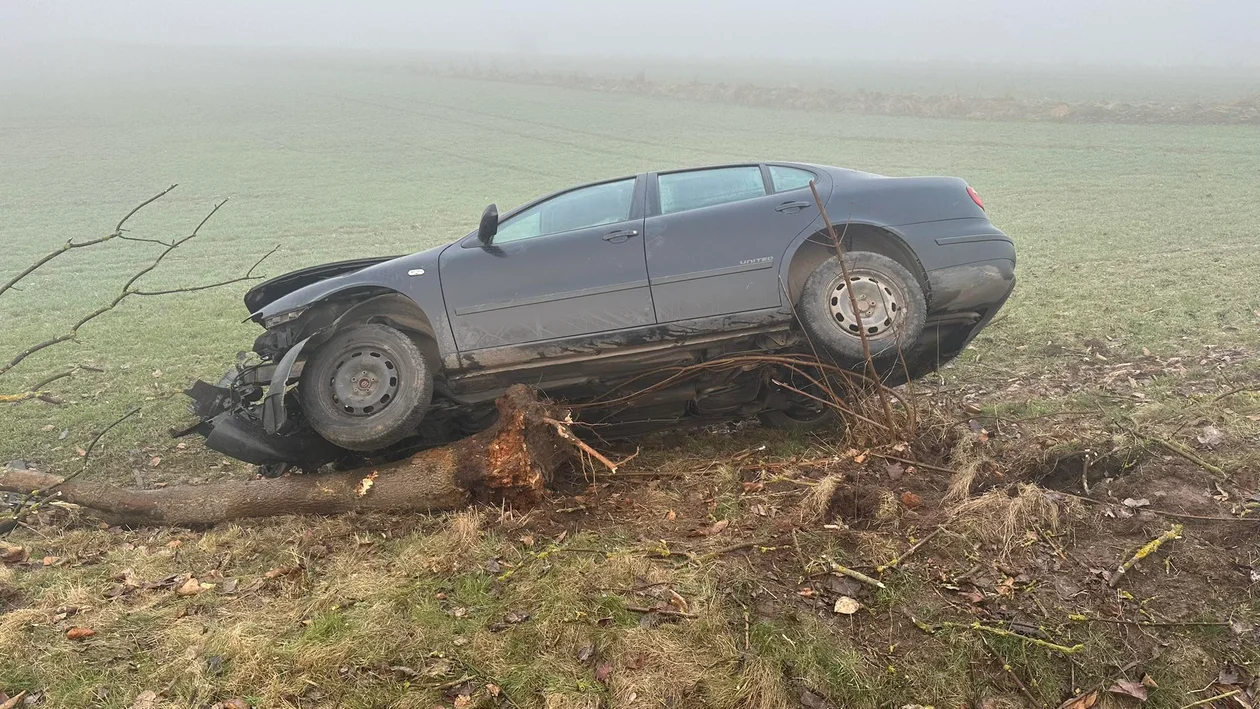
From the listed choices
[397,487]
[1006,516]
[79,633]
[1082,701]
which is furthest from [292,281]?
[1082,701]

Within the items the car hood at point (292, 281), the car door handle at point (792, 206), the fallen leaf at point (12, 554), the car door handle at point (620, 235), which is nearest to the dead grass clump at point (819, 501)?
the car door handle at point (792, 206)

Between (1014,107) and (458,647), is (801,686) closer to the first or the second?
(458,647)

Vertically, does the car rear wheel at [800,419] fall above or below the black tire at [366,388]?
below

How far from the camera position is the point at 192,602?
4.04 meters

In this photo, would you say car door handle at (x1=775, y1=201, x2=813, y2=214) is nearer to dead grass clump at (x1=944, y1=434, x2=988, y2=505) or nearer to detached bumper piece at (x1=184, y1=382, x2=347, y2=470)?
dead grass clump at (x1=944, y1=434, x2=988, y2=505)

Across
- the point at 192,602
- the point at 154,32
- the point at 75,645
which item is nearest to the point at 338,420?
the point at 192,602

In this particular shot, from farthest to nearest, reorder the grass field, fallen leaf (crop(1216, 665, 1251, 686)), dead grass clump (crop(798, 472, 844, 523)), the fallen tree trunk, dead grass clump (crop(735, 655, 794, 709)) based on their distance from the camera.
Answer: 1. the fallen tree trunk
2. dead grass clump (crop(798, 472, 844, 523))
3. the grass field
4. dead grass clump (crop(735, 655, 794, 709))
5. fallen leaf (crop(1216, 665, 1251, 686))

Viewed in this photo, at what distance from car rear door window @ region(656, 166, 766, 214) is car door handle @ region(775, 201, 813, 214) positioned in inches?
10.9

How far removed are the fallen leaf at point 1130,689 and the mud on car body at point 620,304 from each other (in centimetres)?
223

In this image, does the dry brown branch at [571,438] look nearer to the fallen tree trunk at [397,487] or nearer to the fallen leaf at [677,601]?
the fallen tree trunk at [397,487]

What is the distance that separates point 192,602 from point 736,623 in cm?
276

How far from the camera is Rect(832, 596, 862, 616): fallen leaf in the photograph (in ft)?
11.5

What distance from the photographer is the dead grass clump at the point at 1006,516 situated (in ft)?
12.4

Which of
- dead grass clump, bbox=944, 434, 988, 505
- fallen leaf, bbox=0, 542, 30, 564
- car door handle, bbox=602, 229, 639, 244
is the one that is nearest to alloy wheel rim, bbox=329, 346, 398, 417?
car door handle, bbox=602, 229, 639, 244
